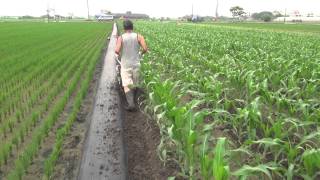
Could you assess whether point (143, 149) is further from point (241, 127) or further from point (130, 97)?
point (130, 97)

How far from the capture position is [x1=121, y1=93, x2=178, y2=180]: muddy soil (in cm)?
414

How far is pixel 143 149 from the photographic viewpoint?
16.3 feet

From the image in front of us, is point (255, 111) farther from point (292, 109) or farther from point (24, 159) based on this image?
point (24, 159)

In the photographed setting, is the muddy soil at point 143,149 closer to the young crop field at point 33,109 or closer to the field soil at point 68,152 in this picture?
the field soil at point 68,152

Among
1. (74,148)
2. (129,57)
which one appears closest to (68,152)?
(74,148)

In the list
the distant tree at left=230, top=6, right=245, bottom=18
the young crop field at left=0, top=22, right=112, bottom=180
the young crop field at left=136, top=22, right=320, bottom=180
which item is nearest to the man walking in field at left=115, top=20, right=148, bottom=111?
the young crop field at left=136, top=22, right=320, bottom=180

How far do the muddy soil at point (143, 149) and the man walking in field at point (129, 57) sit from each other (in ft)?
1.16

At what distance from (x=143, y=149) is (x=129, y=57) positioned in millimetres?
2405

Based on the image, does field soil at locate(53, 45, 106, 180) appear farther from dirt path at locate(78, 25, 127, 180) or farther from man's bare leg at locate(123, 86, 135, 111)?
man's bare leg at locate(123, 86, 135, 111)

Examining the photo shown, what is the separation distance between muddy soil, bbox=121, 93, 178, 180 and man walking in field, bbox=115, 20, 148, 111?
35 centimetres

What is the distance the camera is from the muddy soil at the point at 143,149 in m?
4.14

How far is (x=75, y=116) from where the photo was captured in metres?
6.30

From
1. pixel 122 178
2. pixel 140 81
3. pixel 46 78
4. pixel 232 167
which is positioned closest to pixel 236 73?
pixel 140 81

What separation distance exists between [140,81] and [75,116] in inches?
63.4
